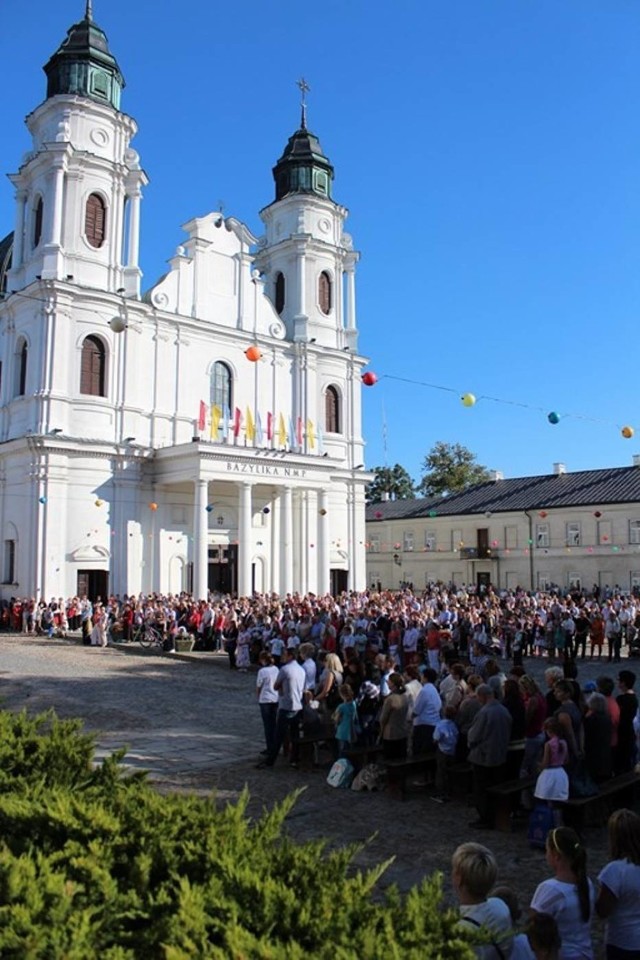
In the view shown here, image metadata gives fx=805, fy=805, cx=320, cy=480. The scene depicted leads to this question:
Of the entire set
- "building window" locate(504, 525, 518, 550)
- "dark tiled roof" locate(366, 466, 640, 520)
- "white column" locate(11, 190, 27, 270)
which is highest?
"white column" locate(11, 190, 27, 270)

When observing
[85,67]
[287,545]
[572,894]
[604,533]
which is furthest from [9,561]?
[604,533]

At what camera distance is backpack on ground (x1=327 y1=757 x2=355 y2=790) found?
34.1 ft

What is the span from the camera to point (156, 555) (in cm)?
3575

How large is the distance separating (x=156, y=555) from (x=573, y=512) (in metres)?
26.9

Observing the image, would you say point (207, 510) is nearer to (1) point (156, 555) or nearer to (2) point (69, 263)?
(1) point (156, 555)

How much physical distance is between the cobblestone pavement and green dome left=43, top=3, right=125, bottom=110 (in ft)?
84.3

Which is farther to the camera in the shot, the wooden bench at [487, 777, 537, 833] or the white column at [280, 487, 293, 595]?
the white column at [280, 487, 293, 595]

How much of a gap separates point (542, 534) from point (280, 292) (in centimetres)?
2234

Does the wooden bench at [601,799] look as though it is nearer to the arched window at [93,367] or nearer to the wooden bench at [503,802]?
the wooden bench at [503,802]

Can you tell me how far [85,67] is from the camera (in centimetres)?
3594

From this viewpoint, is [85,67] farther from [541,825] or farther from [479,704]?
[541,825]

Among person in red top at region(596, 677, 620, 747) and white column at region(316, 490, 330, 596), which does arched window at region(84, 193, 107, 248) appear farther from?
person in red top at region(596, 677, 620, 747)

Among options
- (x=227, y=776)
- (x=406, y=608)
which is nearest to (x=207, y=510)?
(x=406, y=608)

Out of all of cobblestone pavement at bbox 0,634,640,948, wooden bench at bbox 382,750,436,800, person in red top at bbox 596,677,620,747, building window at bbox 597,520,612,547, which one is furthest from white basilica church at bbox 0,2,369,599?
person in red top at bbox 596,677,620,747
